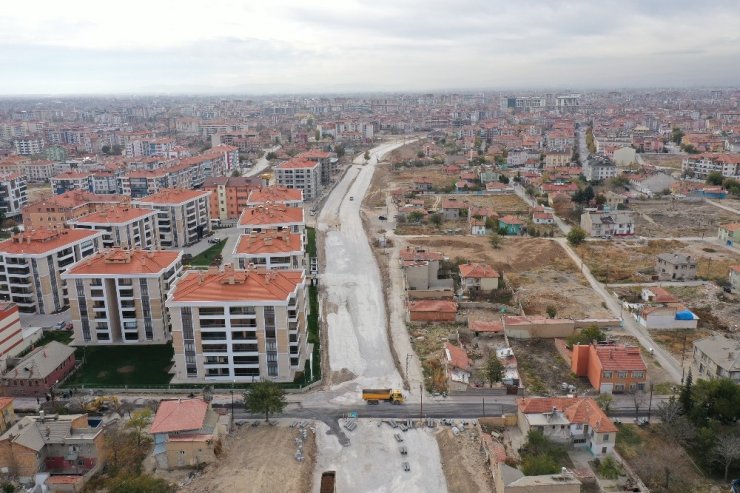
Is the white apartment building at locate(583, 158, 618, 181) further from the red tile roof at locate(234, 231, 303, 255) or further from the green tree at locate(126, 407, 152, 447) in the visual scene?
the green tree at locate(126, 407, 152, 447)

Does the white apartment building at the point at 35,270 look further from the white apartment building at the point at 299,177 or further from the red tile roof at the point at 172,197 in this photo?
the white apartment building at the point at 299,177

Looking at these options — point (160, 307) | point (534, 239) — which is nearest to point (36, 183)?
point (160, 307)

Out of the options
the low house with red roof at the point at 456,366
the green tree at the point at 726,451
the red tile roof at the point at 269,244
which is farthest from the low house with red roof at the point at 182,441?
the green tree at the point at 726,451

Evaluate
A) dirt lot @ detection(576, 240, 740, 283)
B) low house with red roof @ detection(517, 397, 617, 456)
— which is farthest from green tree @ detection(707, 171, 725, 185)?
low house with red roof @ detection(517, 397, 617, 456)

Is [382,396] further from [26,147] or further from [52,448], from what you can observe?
[26,147]

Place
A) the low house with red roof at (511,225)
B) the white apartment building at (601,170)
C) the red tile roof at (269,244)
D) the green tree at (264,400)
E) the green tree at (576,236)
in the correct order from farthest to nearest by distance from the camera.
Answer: the white apartment building at (601,170) < the low house with red roof at (511,225) < the green tree at (576,236) < the red tile roof at (269,244) < the green tree at (264,400)

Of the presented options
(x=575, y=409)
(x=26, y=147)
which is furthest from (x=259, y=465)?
(x=26, y=147)
